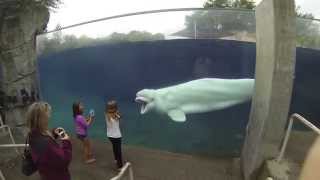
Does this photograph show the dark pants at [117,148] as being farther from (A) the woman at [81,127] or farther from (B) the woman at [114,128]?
(A) the woman at [81,127]

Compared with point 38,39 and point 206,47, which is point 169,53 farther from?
point 38,39

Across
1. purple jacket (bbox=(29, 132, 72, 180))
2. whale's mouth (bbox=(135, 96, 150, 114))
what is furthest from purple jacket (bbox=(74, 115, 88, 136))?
purple jacket (bbox=(29, 132, 72, 180))

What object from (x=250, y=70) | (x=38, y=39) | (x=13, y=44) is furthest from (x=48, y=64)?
(x=250, y=70)

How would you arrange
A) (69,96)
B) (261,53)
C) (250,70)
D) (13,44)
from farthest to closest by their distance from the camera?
(69,96) < (250,70) < (13,44) < (261,53)

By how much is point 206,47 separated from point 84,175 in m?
3.10

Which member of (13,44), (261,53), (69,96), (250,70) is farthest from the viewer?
(69,96)

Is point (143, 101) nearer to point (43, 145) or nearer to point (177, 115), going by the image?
point (177, 115)

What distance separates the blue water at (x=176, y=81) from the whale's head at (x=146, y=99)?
0.30 ft

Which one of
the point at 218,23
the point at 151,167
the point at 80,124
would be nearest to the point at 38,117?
the point at 80,124

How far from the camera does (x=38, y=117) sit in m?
3.71

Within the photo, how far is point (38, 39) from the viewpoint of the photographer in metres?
9.24

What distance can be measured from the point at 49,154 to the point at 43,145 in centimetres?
8

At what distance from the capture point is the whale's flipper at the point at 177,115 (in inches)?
360

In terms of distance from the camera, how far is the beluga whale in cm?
900
